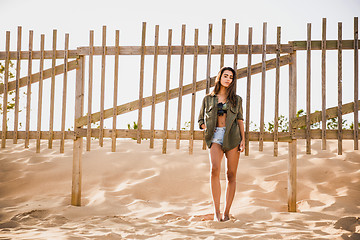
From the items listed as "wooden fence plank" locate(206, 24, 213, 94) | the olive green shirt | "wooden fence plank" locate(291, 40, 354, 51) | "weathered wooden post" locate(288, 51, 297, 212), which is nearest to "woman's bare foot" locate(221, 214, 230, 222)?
the olive green shirt

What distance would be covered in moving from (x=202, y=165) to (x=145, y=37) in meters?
3.06

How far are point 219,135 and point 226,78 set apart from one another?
734mm

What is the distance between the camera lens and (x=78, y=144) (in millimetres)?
5312

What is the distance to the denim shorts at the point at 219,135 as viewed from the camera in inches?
175

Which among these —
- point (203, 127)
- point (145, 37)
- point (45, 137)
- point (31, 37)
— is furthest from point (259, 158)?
point (31, 37)

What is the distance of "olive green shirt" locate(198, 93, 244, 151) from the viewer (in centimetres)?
441

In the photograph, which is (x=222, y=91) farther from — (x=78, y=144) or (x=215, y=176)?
(x=78, y=144)

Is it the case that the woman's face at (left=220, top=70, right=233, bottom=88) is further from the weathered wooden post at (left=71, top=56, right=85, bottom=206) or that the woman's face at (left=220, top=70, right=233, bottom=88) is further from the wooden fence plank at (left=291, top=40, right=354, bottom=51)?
the weathered wooden post at (left=71, top=56, right=85, bottom=206)

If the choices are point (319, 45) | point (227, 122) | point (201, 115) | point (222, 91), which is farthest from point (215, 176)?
point (319, 45)

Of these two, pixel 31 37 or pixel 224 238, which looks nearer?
pixel 224 238

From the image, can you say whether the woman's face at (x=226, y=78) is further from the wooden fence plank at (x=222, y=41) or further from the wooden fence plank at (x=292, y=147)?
the wooden fence plank at (x=292, y=147)

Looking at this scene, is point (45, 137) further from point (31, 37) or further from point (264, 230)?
point (264, 230)

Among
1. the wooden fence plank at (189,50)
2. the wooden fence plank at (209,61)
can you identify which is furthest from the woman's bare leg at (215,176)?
the wooden fence plank at (189,50)

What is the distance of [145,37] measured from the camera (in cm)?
512
